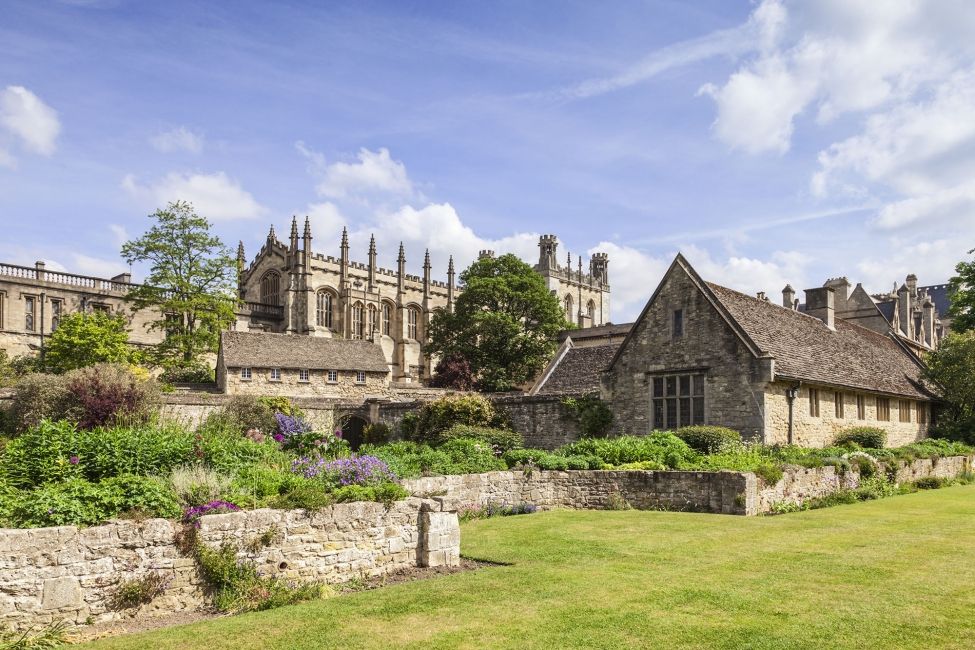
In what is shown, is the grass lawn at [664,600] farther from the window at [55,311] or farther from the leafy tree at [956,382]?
the window at [55,311]

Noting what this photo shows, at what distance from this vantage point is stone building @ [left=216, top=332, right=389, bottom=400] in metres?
43.2

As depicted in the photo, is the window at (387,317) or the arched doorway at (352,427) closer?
the arched doorway at (352,427)

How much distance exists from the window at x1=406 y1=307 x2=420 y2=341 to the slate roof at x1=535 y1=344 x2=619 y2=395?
49739 millimetres

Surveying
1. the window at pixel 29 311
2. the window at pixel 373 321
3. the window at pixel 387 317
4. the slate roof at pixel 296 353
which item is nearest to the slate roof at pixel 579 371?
the slate roof at pixel 296 353

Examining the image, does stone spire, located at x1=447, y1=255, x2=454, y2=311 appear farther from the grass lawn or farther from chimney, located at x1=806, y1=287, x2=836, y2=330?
the grass lawn

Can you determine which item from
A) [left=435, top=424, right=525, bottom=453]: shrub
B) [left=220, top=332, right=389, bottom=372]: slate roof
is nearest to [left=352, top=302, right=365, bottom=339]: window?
[left=220, top=332, right=389, bottom=372]: slate roof

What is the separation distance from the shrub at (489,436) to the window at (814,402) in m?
9.76

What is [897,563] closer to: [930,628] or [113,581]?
[930,628]

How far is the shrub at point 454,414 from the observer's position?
30.2 m

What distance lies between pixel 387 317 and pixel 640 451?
208 ft

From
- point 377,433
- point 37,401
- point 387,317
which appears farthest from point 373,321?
point 37,401

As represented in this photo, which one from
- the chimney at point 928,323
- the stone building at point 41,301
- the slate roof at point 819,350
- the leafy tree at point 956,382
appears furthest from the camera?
the chimney at point 928,323

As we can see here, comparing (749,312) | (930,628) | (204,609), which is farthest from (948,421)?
(204,609)

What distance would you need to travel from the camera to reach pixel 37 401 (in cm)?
3005
